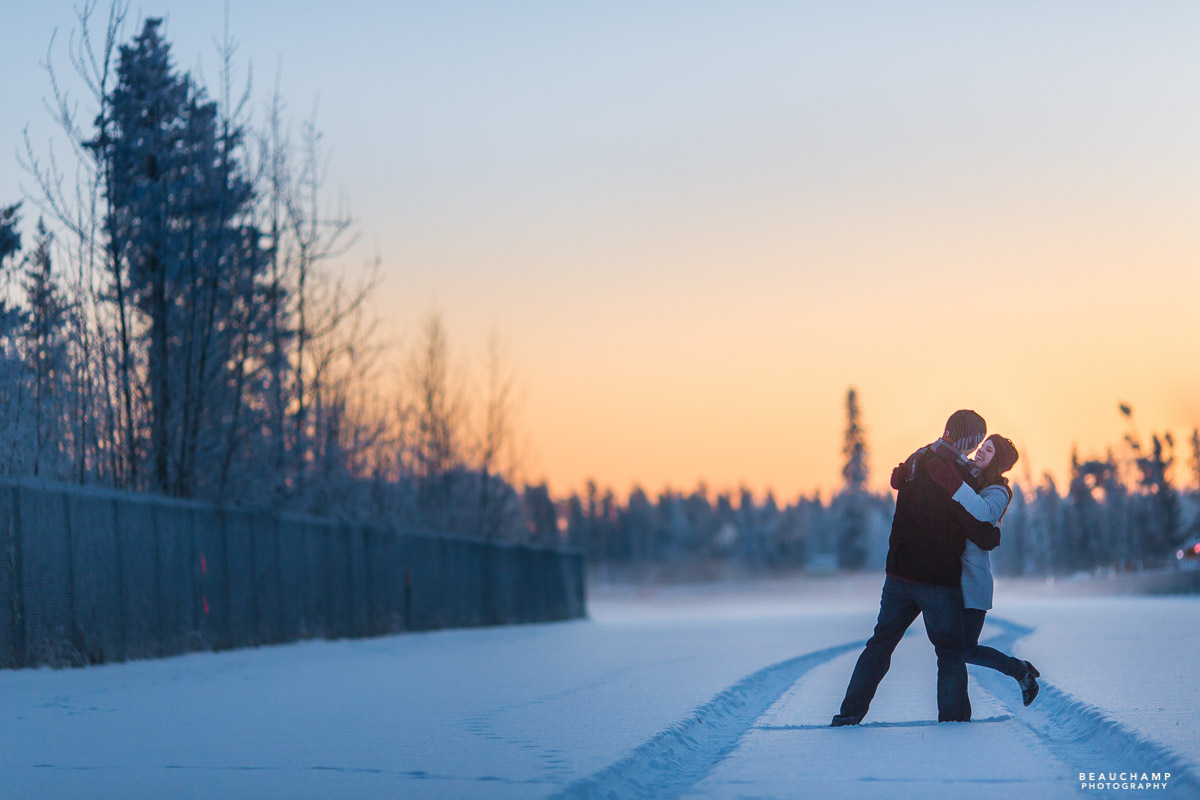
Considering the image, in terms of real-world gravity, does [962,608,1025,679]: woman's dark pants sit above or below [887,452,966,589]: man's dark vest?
below

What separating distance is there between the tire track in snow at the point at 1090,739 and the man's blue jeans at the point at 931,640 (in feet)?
1.70

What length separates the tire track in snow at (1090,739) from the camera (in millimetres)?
6926

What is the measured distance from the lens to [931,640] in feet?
29.8

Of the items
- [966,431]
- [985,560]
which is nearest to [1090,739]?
[985,560]

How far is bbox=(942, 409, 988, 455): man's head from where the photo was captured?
9047mm

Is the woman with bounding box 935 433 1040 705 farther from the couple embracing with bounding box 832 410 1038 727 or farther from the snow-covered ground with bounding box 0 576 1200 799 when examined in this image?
the snow-covered ground with bounding box 0 576 1200 799

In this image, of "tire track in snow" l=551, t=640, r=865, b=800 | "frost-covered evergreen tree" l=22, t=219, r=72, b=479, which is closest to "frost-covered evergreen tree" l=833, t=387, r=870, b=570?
"frost-covered evergreen tree" l=22, t=219, r=72, b=479

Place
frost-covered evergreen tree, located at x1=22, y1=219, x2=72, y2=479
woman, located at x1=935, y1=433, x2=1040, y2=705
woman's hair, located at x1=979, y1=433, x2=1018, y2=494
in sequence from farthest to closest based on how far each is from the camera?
frost-covered evergreen tree, located at x1=22, y1=219, x2=72, y2=479 → woman's hair, located at x1=979, y1=433, x2=1018, y2=494 → woman, located at x1=935, y1=433, x2=1040, y2=705

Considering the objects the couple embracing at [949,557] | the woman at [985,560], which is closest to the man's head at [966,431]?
the couple embracing at [949,557]

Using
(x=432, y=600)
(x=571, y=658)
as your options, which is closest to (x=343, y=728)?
(x=571, y=658)

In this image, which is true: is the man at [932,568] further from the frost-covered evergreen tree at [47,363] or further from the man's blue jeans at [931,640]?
the frost-covered evergreen tree at [47,363]

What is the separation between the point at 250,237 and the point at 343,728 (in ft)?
65.3

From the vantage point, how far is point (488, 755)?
8.17m

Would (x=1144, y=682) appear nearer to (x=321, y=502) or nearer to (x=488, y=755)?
(x=488, y=755)
